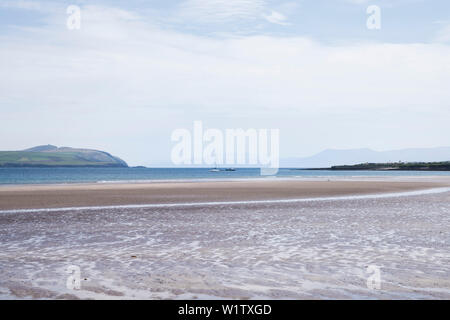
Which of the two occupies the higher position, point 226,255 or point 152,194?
point 226,255

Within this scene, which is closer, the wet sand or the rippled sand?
the rippled sand

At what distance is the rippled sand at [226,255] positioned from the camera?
7.24 meters

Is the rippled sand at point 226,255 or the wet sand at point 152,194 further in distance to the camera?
the wet sand at point 152,194

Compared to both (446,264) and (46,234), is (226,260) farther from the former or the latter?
(46,234)

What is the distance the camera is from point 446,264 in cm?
905

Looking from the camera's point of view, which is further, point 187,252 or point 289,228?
point 289,228

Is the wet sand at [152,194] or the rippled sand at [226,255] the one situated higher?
the rippled sand at [226,255]

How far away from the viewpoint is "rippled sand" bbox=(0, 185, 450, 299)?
7.24 m

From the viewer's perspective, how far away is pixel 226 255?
1017cm

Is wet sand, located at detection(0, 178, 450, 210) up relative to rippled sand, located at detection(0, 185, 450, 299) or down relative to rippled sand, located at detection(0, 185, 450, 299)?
down

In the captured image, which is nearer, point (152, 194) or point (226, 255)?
point (226, 255)
